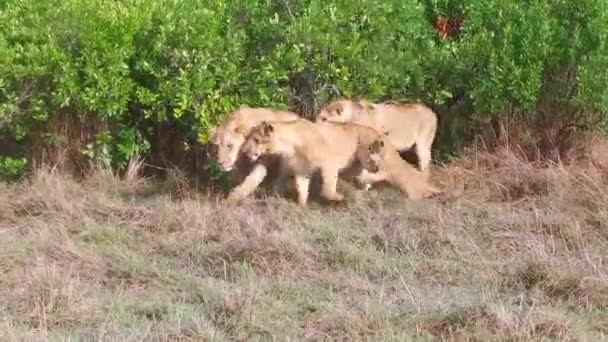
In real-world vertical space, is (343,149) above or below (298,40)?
below

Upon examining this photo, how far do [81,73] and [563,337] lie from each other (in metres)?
4.85

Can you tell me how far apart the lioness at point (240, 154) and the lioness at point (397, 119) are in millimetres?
400

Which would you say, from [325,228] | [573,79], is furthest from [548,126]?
[325,228]

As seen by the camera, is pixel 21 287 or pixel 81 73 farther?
pixel 81 73

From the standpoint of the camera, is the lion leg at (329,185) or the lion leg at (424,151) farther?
the lion leg at (424,151)

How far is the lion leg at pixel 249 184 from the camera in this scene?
31.4 ft

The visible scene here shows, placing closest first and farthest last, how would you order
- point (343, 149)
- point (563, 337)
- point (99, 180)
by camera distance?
point (563, 337), point (343, 149), point (99, 180)

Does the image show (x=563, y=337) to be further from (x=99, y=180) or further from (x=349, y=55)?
(x=99, y=180)

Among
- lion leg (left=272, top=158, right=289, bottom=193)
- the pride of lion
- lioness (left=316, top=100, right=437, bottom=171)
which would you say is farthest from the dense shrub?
lion leg (left=272, top=158, right=289, bottom=193)

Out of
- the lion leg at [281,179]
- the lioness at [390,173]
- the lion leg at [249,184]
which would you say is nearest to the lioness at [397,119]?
the lioness at [390,173]

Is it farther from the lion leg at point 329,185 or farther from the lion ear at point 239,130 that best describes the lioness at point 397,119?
the lion ear at point 239,130

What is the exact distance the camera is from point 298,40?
396 inches

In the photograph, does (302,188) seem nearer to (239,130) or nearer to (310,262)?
(239,130)

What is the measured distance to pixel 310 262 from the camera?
7.89 m
